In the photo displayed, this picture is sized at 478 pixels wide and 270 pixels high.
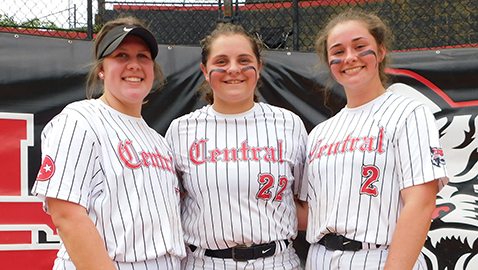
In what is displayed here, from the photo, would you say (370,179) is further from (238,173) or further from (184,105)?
(184,105)

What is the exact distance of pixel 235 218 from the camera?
192cm

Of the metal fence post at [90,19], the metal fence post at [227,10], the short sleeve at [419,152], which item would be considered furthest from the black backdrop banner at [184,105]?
the short sleeve at [419,152]

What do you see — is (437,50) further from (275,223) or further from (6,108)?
(6,108)

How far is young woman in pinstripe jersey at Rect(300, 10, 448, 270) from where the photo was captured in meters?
1.64

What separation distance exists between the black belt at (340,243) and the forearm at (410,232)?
0.49 feet

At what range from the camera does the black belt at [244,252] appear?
192 cm

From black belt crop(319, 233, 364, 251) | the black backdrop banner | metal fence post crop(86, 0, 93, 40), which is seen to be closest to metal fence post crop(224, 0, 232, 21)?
the black backdrop banner

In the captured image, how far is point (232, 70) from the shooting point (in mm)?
2064

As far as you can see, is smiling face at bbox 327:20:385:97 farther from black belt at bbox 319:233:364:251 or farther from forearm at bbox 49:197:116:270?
forearm at bbox 49:197:116:270

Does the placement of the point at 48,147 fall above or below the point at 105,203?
above

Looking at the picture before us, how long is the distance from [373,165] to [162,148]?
961mm

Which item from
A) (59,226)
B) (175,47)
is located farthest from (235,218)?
(175,47)

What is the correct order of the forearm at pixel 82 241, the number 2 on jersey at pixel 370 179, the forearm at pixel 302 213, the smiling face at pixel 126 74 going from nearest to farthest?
the forearm at pixel 82 241 → the number 2 on jersey at pixel 370 179 → the smiling face at pixel 126 74 → the forearm at pixel 302 213

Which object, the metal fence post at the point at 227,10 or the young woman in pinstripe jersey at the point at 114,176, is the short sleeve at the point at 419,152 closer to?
the young woman in pinstripe jersey at the point at 114,176
